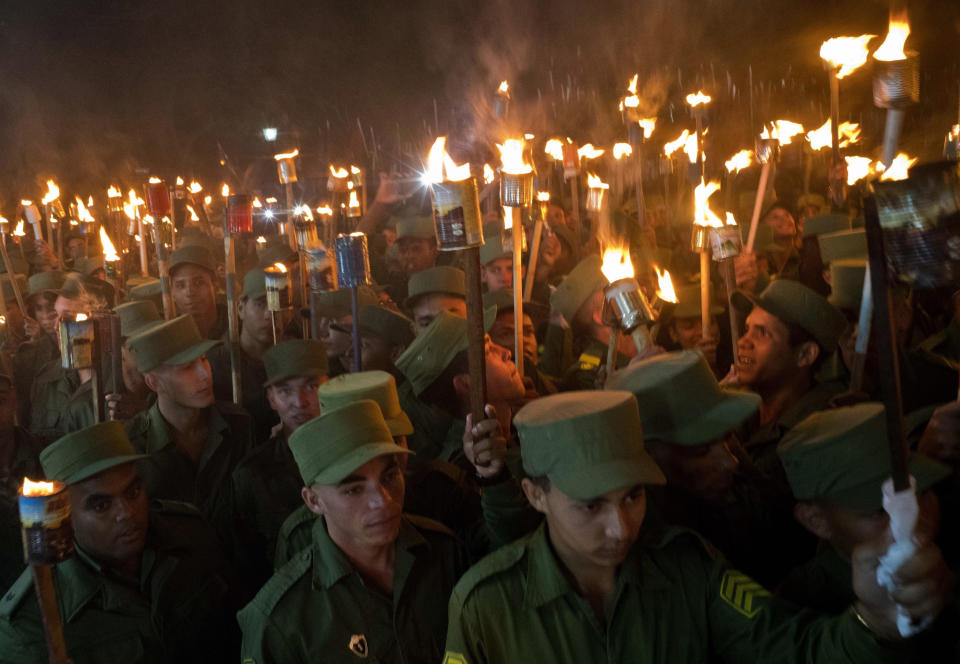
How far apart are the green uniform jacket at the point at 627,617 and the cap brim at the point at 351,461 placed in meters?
0.63

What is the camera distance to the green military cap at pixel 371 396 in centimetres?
362

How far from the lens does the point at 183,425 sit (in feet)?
15.5

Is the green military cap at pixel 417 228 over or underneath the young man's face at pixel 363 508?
over

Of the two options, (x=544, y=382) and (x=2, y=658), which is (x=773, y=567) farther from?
(x=2, y=658)

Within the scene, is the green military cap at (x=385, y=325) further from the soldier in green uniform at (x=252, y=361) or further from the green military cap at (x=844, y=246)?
the green military cap at (x=844, y=246)

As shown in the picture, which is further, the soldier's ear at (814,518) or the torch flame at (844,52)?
the torch flame at (844,52)

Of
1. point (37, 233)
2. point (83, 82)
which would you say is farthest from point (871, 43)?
point (83, 82)

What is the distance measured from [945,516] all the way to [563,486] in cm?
132

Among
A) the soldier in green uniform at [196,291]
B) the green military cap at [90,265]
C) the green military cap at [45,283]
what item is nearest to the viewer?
the soldier in green uniform at [196,291]

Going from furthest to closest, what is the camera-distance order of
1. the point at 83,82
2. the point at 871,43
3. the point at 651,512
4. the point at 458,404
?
the point at 83,82, the point at 871,43, the point at 458,404, the point at 651,512

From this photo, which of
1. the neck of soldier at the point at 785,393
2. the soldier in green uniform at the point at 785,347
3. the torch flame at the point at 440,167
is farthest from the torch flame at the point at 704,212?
the torch flame at the point at 440,167

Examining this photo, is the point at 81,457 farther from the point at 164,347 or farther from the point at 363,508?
the point at 164,347

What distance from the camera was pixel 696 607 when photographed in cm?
246

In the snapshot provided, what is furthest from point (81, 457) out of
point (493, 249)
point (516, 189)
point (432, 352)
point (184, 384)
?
point (493, 249)
